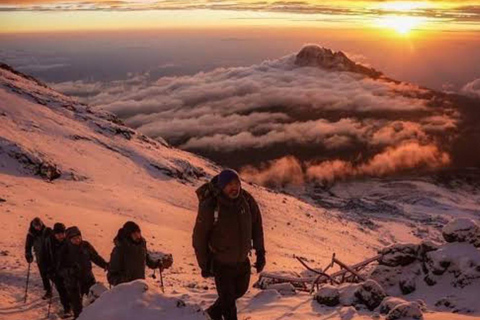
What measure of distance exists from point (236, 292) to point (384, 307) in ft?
10.8

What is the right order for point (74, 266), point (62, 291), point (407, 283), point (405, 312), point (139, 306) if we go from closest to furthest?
point (139, 306) → point (405, 312) → point (74, 266) → point (62, 291) → point (407, 283)

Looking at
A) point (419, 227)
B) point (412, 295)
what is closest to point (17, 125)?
point (412, 295)

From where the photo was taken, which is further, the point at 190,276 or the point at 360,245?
the point at 360,245

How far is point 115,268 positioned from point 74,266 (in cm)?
133

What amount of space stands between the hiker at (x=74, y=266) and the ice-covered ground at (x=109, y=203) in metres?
1.72

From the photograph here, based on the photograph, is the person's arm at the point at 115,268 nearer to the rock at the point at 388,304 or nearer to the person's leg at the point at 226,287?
A: the person's leg at the point at 226,287

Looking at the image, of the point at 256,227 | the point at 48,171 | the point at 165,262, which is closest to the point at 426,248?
the point at 165,262

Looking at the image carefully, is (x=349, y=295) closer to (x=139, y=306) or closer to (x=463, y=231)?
(x=463, y=231)

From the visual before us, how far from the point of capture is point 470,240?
1173 centimetres

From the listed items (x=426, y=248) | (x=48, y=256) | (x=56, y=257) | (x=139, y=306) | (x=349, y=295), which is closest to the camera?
(x=139, y=306)

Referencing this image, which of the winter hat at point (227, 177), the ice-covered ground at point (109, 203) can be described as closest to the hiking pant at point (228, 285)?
the ice-covered ground at point (109, 203)

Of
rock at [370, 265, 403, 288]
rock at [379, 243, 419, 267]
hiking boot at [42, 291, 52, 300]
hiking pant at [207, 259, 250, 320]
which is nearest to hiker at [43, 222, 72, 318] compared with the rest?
hiking boot at [42, 291, 52, 300]

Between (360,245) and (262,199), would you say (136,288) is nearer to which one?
(360,245)

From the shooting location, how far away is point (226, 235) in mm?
7379
